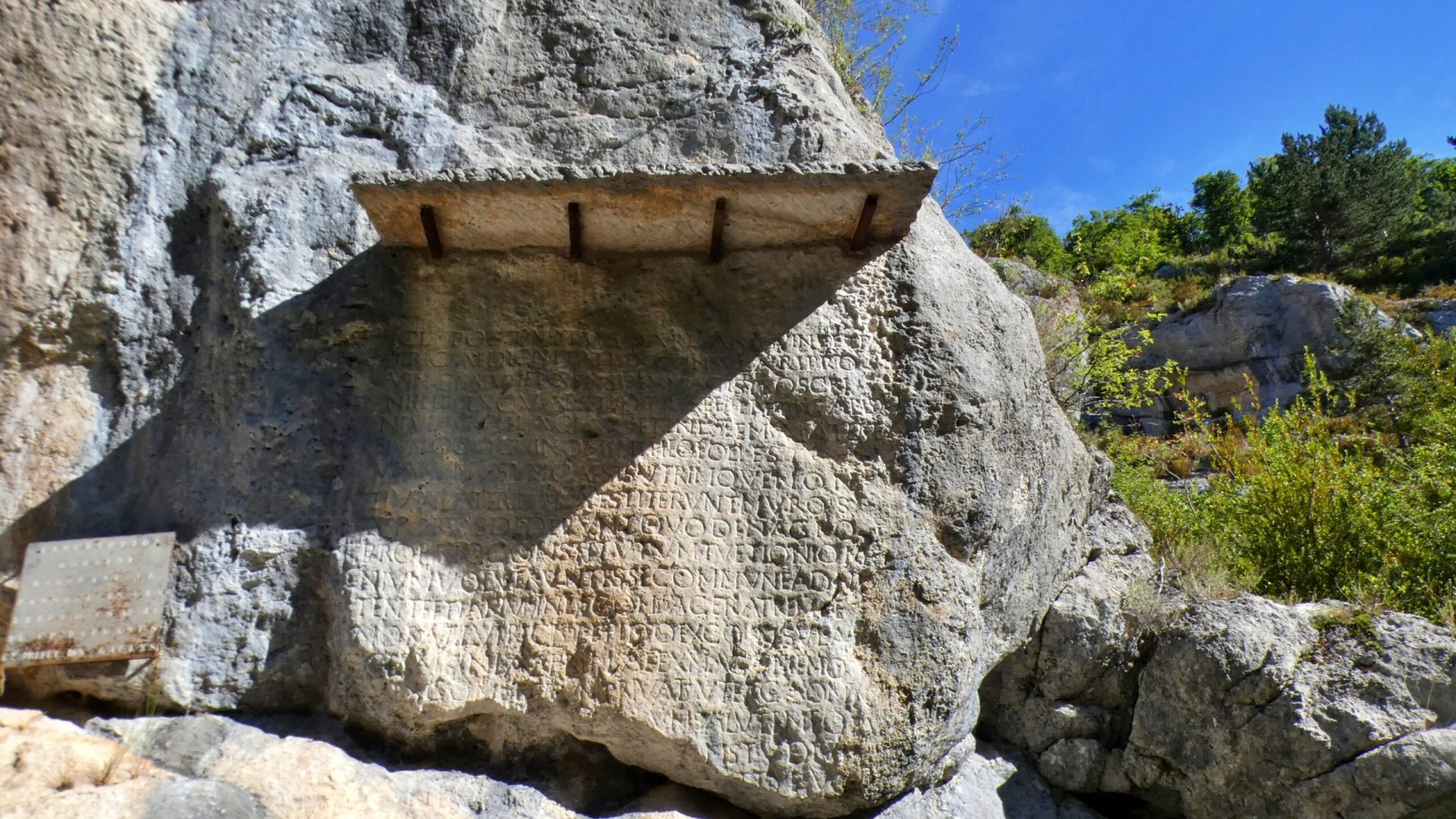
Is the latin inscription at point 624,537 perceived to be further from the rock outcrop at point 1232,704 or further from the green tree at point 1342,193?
the green tree at point 1342,193

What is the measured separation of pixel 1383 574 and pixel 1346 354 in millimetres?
15978

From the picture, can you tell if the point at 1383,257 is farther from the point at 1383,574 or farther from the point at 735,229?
the point at 735,229

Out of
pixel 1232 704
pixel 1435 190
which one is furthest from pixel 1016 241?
pixel 1435 190

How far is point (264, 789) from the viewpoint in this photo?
10.6ft

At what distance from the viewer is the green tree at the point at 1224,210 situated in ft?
122

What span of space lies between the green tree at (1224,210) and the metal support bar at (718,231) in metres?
38.7

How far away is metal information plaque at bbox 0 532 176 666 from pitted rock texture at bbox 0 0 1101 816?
0.12 meters

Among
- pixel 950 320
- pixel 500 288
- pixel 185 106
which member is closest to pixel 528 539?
pixel 500 288

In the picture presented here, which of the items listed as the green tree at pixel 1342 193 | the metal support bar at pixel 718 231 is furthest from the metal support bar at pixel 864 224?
the green tree at pixel 1342 193

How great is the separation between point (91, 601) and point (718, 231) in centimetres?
317

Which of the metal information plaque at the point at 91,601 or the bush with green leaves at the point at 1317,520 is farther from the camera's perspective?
the bush with green leaves at the point at 1317,520

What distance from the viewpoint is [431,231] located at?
391 cm

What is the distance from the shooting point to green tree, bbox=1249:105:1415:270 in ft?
89.9

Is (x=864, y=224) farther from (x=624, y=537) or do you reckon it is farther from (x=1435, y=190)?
(x=1435, y=190)
